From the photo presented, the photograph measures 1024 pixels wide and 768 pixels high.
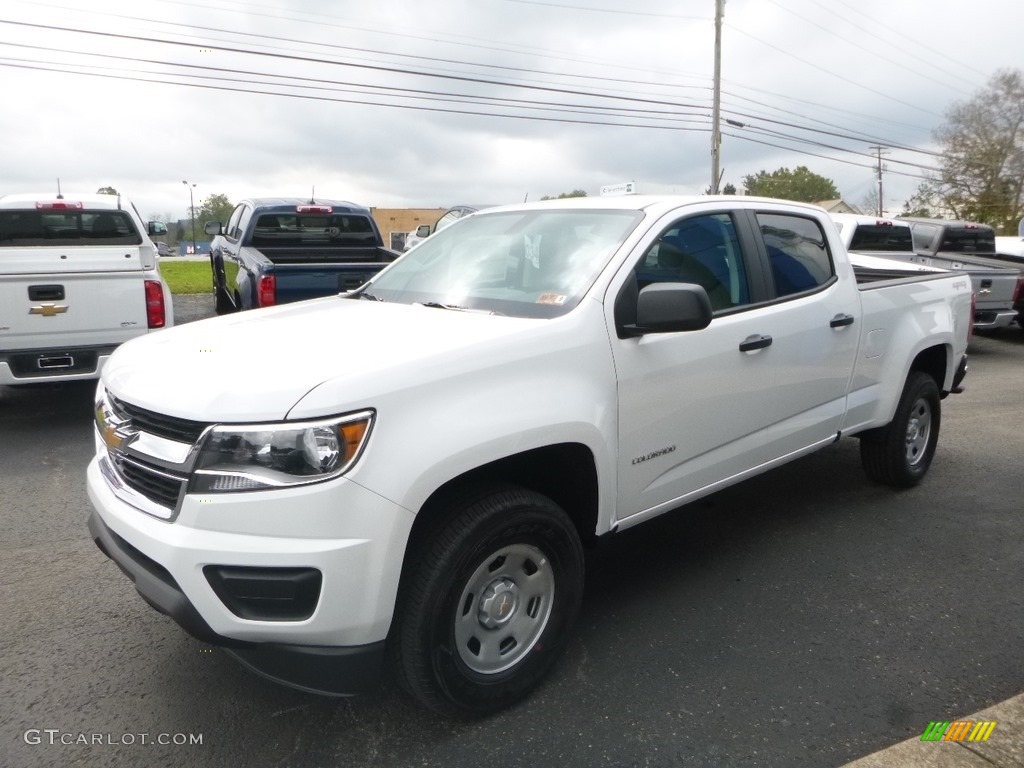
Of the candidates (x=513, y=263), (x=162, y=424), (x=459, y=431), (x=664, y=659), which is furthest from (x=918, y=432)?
(x=162, y=424)

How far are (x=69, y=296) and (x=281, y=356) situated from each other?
5010 mm

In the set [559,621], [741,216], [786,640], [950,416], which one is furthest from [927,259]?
[559,621]

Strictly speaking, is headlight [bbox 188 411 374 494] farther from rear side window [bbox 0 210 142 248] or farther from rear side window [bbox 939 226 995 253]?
rear side window [bbox 939 226 995 253]

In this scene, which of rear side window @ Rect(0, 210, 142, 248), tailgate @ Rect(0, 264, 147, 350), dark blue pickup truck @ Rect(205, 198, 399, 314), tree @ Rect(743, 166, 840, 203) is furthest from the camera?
tree @ Rect(743, 166, 840, 203)

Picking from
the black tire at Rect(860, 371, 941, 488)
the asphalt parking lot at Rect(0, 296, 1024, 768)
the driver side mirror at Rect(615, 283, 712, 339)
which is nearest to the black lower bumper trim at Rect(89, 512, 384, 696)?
the asphalt parking lot at Rect(0, 296, 1024, 768)

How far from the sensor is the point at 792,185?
8838 cm

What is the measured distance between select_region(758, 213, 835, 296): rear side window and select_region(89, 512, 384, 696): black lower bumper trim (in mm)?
2758

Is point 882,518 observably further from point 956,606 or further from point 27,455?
point 27,455

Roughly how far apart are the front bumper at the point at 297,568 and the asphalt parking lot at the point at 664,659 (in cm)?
44

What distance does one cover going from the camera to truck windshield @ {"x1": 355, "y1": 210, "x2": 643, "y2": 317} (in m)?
3.30

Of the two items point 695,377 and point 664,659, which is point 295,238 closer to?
point 695,377

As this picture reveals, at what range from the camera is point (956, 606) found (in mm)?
3742

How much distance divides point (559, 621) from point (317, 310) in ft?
5.70

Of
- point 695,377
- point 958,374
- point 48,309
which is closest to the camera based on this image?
point 695,377
